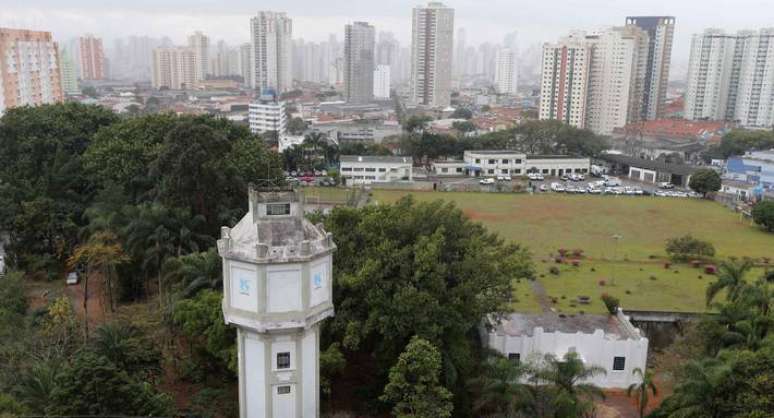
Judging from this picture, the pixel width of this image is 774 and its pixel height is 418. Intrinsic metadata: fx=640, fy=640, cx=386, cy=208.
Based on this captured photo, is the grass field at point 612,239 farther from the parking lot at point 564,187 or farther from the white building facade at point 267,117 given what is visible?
the white building facade at point 267,117

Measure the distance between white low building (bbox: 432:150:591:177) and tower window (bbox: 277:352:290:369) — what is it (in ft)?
166

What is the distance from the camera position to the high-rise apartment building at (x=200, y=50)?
184600 millimetres

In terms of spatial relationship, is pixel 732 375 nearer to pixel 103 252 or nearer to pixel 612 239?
pixel 103 252

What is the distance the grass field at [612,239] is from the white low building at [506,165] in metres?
9.92

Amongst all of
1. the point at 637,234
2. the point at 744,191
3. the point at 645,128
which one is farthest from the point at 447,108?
the point at 637,234

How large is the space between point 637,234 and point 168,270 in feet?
96.8

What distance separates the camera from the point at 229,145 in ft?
94.7

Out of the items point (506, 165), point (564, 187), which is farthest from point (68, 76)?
point (564, 187)

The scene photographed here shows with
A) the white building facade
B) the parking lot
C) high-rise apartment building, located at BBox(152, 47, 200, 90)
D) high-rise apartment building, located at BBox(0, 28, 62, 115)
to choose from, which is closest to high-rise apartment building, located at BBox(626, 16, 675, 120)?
the parking lot

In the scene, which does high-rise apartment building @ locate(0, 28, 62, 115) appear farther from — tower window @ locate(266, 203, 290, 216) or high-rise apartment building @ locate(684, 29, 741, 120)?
high-rise apartment building @ locate(684, 29, 741, 120)

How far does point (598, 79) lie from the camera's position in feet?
299

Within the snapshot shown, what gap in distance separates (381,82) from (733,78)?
→ 87.9 m

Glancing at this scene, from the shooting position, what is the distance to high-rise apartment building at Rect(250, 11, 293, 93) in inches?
5600

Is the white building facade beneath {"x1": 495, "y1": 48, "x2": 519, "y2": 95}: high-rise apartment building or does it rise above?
beneath
